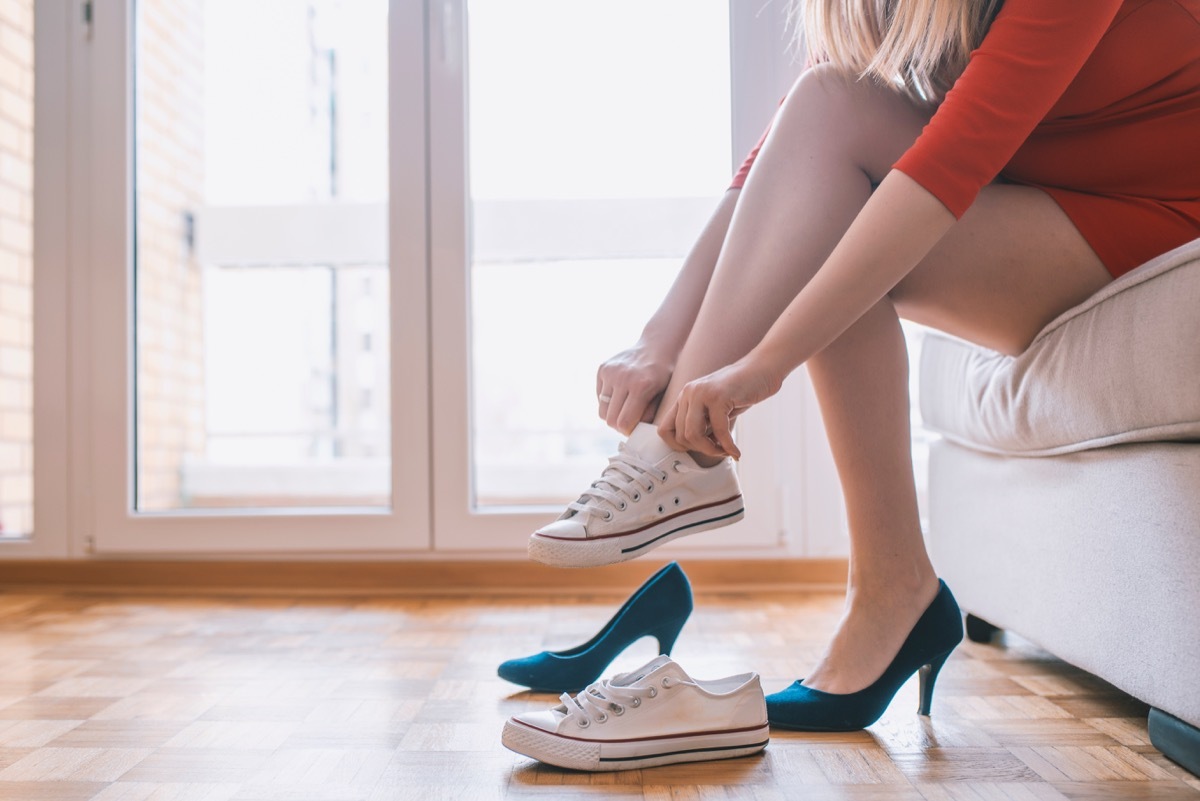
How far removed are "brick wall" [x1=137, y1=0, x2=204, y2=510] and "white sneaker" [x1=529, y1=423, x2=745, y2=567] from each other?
1.58 metres

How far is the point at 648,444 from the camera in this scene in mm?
827

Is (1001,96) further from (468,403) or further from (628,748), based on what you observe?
(468,403)

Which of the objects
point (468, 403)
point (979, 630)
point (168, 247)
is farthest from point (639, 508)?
point (168, 247)

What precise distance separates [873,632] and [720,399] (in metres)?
0.30

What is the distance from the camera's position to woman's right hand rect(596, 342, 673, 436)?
34.5 inches

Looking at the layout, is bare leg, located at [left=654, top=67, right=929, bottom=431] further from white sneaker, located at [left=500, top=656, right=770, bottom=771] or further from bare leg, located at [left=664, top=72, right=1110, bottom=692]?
white sneaker, located at [left=500, top=656, right=770, bottom=771]

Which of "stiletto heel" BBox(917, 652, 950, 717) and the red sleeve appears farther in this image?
"stiletto heel" BBox(917, 652, 950, 717)

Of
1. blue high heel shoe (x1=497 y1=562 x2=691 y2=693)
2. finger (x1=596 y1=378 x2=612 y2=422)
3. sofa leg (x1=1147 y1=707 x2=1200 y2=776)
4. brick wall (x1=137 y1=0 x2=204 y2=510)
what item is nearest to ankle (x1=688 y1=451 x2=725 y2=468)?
finger (x1=596 y1=378 x2=612 y2=422)

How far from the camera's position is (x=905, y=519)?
884 millimetres

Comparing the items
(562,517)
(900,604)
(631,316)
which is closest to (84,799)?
(562,517)

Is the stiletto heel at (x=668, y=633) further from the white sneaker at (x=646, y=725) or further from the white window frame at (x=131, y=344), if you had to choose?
the white window frame at (x=131, y=344)

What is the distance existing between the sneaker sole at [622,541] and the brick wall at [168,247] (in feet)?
5.19

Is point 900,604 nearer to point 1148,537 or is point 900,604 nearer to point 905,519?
point 905,519

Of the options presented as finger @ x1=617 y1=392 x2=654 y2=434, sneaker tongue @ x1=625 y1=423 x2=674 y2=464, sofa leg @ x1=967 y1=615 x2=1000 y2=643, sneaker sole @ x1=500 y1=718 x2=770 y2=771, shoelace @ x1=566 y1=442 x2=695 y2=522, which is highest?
finger @ x1=617 y1=392 x2=654 y2=434
